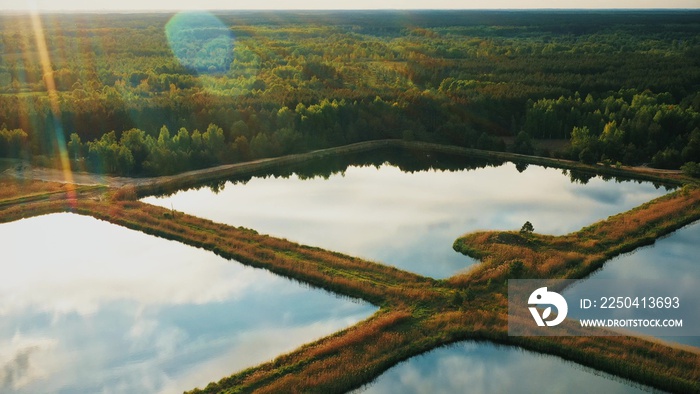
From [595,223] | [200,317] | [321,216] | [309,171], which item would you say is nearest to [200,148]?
[309,171]

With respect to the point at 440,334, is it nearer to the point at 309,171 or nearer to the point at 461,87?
the point at 309,171

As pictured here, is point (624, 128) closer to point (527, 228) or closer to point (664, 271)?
point (527, 228)

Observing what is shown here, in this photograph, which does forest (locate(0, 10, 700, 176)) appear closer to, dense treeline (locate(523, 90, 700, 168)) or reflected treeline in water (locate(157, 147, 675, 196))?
dense treeline (locate(523, 90, 700, 168))

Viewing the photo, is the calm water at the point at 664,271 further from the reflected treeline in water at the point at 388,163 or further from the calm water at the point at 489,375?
the reflected treeline in water at the point at 388,163

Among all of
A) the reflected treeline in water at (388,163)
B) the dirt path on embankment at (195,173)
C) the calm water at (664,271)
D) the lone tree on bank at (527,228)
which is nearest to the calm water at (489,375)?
the calm water at (664,271)

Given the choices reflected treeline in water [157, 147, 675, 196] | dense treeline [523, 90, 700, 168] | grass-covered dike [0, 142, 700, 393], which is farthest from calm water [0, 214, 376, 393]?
dense treeline [523, 90, 700, 168]

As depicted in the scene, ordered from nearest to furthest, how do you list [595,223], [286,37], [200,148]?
[595,223] → [200,148] → [286,37]
